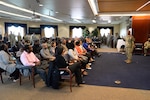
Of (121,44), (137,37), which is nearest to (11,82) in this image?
(137,37)

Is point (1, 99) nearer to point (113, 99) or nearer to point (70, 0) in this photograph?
point (113, 99)

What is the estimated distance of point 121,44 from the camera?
39.5 feet

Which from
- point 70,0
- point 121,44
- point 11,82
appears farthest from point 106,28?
point 11,82

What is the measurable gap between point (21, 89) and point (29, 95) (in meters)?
0.48

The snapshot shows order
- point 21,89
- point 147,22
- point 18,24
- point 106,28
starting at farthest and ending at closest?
1. point 106,28
2. point 18,24
3. point 147,22
4. point 21,89

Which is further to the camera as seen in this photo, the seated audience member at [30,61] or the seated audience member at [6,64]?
the seated audience member at [6,64]

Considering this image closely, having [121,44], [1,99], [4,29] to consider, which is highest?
[4,29]

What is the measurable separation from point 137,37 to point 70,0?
627 centimetres

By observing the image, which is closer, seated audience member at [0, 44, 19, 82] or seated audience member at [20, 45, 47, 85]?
seated audience member at [20, 45, 47, 85]

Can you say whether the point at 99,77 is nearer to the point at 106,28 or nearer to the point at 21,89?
the point at 21,89

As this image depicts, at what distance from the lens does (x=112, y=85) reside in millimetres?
4223

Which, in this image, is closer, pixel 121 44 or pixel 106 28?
pixel 121 44

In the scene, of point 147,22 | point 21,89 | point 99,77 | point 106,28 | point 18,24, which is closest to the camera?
point 21,89

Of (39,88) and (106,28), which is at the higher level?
(106,28)
